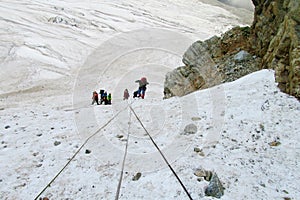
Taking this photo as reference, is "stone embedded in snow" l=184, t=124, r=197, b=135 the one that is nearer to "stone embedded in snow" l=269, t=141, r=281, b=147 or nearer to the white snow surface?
the white snow surface

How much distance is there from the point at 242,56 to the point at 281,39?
4.51 m

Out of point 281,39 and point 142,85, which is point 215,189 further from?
point 142,85

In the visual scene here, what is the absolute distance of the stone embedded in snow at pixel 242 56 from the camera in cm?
1581

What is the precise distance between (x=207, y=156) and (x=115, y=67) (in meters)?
44.0

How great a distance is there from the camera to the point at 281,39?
37.5 ft

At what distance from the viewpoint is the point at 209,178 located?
20.1 ft

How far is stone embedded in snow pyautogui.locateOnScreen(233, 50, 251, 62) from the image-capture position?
15808 millimetres

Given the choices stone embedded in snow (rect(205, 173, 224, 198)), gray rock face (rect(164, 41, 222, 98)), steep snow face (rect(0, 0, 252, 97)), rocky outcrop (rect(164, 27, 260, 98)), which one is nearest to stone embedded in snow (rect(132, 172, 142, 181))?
stone embedded in snow (rect(205, 173, 224, 198))

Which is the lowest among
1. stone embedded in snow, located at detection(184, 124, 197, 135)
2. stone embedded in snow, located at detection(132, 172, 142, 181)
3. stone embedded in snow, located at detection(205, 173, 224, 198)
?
stone embedded in snow, located at detection(132, 172, 142, 181)

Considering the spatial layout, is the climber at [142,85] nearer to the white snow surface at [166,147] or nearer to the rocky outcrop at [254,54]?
the rocky outcrop at [254,54]

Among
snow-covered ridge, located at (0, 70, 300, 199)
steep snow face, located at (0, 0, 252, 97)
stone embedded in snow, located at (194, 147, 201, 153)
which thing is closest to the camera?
A: snow-covered ridge, located at (0, 70, 300, 199)

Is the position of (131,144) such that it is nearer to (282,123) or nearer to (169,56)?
(282,123)

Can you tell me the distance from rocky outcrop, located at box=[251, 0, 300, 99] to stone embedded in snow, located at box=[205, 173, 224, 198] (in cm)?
543

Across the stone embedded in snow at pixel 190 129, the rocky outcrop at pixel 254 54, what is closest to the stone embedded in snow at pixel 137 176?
the stone embedded in snow at pixel 190 129
